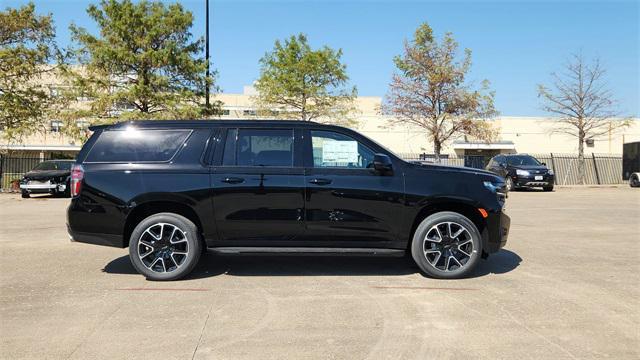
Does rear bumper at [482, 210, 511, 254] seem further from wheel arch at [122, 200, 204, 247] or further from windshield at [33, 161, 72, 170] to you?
windshield at [33, 161, 72, 170]

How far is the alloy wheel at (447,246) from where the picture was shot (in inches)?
217

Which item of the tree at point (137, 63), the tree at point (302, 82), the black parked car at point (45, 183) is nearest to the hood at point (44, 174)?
the black parked car at point (45, 183)

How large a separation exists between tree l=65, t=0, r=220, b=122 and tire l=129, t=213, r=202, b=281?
18391 mm

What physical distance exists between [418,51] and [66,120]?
19788 millimetres

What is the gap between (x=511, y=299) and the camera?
187 inches

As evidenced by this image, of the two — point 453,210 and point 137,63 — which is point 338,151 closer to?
point 453,210

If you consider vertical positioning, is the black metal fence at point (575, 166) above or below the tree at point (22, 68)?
below

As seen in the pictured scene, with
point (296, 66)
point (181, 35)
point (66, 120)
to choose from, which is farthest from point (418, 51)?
point (66, 120)

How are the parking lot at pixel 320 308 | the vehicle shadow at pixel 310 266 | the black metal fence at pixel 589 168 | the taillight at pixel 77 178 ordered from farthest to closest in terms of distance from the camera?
the black metal fence at pixel 589 168 < the vehicle shadow at pixel 310 266 < the taillight at pixel 77 178 < the parking lot at pixel 320 308

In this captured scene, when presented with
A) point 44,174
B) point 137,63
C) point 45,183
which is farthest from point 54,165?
point 137,63

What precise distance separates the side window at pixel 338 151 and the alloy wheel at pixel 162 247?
1.77m

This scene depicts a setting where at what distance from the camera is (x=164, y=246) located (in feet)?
Answer: 18.0

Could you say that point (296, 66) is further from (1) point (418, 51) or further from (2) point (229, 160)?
(2) point (229, 160)

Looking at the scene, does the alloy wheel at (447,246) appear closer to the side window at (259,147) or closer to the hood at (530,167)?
the side window at (259,147)
